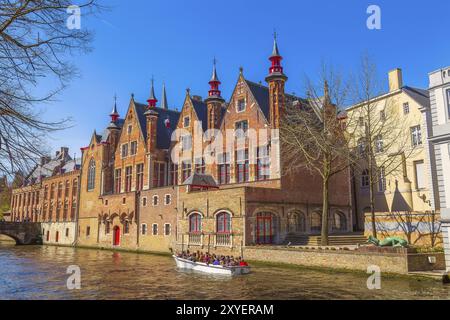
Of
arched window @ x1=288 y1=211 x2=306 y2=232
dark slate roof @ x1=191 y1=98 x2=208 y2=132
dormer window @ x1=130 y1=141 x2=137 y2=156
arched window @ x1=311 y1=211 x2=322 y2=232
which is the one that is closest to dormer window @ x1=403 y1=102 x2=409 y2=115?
arched window @ x1=311 y1=211 x2=322 y2=232

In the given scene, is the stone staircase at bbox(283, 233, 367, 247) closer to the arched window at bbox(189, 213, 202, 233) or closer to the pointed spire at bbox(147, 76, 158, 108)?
the arched window at bbox(189, 213, 202, 233)

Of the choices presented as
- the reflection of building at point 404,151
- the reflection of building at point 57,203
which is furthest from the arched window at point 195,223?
the reflection of building at point 57,203

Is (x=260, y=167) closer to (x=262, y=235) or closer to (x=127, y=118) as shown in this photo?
(x=262, y=235)

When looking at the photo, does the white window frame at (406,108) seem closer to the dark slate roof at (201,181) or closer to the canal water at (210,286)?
the dark slate roof at (201,181)

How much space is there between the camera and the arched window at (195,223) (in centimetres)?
3455

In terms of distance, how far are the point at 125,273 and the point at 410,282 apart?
1585 centimetres

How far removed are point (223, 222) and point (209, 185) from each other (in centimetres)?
522

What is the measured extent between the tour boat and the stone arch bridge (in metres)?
43.1

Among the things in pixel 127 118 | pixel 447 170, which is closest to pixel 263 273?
pixel 447 170

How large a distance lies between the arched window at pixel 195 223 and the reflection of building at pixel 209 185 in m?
0.08

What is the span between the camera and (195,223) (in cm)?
3500

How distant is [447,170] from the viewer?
19531 mm

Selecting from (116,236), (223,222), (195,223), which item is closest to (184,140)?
(195,223)

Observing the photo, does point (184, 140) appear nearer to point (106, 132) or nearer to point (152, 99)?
point (152, 99)
